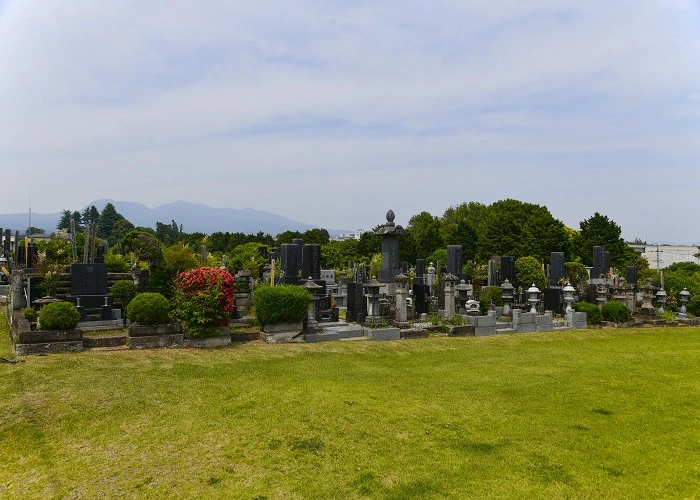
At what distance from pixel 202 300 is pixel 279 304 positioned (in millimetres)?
2111

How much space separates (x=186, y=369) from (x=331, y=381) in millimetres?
3064

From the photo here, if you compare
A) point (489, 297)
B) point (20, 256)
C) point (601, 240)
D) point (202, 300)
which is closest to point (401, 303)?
point (489, 297)

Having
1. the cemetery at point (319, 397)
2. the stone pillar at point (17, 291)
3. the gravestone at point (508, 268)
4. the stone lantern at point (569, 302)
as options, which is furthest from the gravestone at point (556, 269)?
the stone pillar at point (17, 291)

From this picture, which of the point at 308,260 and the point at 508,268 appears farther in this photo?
the point at 508,268

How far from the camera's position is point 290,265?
18.5 m

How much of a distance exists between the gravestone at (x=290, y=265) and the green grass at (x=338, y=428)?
7.22m

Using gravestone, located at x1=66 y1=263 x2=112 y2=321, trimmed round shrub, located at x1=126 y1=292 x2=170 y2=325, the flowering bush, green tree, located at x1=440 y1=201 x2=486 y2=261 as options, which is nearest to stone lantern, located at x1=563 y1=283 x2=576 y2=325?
the flowering bush

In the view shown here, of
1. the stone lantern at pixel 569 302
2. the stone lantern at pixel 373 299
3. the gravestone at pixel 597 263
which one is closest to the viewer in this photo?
the stone lantern at pixel 373 299

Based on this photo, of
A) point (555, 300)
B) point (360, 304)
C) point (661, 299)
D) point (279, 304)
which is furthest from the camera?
point (661, 299)

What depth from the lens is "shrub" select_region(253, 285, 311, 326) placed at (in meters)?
12.9

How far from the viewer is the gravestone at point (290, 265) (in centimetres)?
1817

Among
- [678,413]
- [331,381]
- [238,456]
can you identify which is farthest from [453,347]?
[238,456]

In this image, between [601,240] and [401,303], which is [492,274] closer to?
[401,303]

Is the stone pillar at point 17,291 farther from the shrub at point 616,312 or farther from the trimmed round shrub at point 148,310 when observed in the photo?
the shrub at point 616,312
